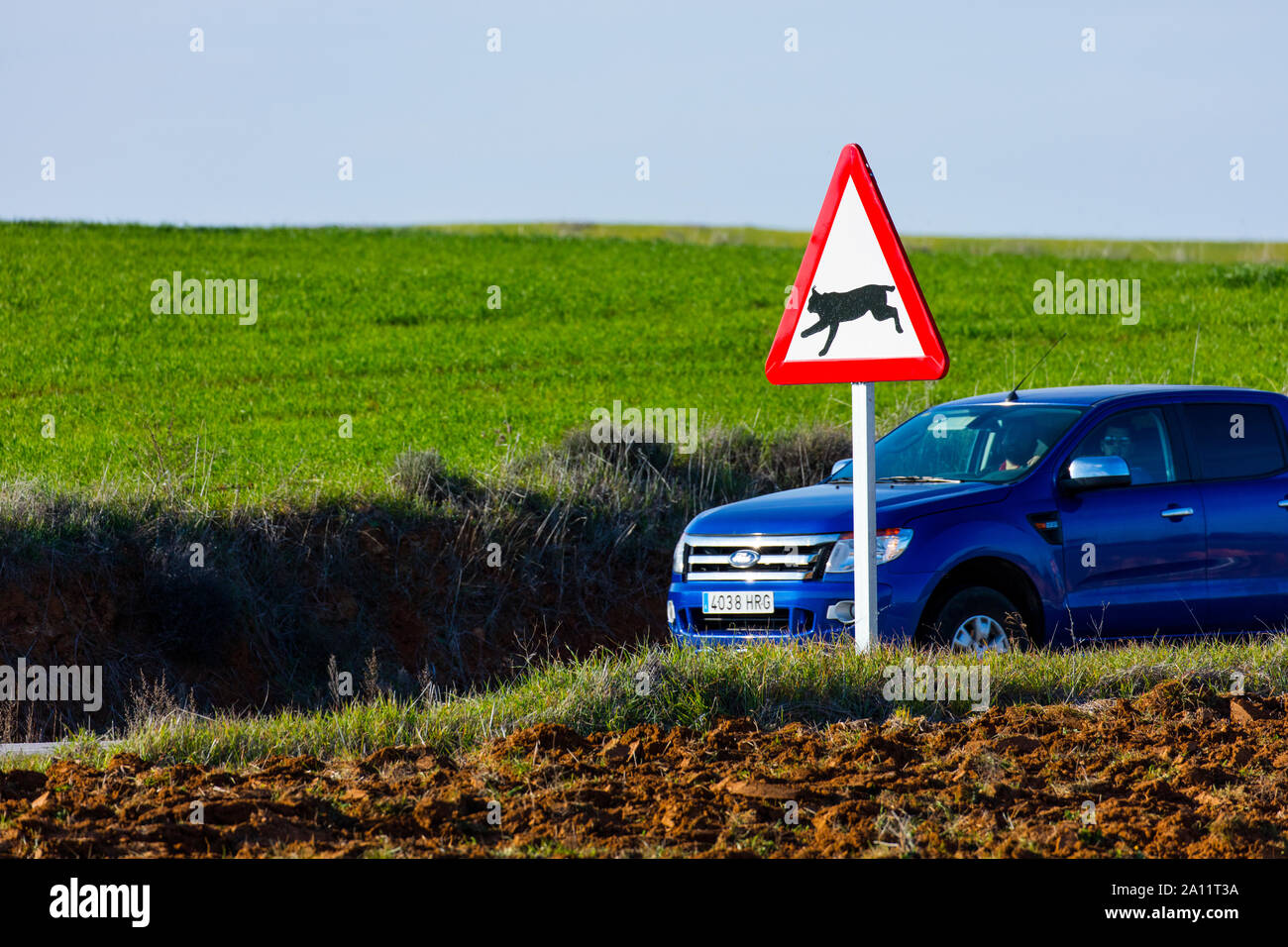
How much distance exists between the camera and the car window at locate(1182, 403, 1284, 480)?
9.97 meters

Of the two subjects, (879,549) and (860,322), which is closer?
(860,322)

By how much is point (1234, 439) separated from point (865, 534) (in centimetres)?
366

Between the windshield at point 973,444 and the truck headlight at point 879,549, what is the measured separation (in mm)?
963

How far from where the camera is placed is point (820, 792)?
5551 mm

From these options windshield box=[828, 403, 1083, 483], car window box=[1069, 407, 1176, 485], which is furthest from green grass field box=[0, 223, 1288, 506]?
car window box=[1069, 407, 1176, 485]

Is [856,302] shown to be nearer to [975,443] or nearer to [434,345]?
[975,443]

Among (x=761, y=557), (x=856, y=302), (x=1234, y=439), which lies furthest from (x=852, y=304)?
(x=1234, y=439)

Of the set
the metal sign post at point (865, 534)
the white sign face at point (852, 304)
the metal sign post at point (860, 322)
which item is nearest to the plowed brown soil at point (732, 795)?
the metal sign post at point (865, 534)

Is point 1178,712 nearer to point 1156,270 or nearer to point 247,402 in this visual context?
point 247,402

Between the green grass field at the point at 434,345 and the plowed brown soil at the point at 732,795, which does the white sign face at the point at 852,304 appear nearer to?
the plowed brown soil at the point at 732,795

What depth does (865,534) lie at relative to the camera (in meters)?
7.84

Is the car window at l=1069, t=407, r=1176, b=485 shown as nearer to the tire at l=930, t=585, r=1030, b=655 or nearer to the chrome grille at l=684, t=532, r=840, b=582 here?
the tire at l=930, t=585, r=1030, b=655

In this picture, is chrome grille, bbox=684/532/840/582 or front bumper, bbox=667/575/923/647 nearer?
front bumper, bbox=667/575/923/647
